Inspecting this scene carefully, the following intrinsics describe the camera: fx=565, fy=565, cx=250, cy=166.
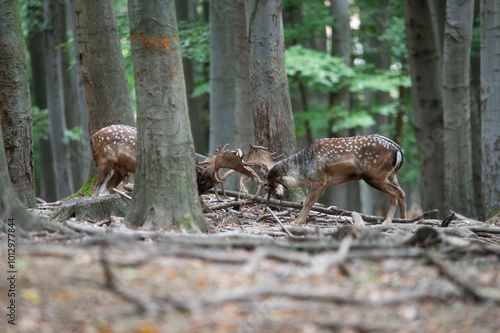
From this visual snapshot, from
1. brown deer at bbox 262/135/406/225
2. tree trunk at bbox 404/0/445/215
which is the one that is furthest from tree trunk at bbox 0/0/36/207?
tree trunk at bbox 404/0/445/215

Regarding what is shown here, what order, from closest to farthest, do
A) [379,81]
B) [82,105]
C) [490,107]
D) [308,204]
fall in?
[308,204]
[490,107]
[82,105]
[379,81]

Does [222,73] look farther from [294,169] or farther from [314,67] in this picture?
[294,169]

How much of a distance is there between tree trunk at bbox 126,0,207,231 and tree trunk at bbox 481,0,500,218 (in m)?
7.82

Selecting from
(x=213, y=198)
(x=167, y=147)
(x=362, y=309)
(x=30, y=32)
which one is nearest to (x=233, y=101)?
(x=213, y=198)

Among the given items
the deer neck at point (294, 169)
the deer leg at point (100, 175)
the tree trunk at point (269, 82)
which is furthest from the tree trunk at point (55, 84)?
the deer neck at point (294, 169)

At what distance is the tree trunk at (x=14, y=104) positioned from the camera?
8570 mm

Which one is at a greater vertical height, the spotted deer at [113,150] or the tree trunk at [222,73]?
the tree trunk at [222,73]

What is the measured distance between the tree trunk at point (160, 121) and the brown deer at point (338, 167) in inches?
116

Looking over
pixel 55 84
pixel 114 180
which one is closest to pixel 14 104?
pixel 114 180

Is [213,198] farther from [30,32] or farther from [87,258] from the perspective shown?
[30,32]

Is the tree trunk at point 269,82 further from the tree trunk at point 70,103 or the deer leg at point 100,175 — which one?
the tree trunk at point 70,103

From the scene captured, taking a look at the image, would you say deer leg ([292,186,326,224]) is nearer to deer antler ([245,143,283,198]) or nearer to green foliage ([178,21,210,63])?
deer antler ([245,143,283,198])

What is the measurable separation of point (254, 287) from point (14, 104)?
5.82m

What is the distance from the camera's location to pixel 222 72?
52.6 feet
